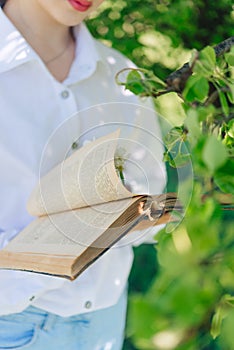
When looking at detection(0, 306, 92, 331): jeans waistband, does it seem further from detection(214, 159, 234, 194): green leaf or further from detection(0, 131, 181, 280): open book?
detection(214, 159, 234, 194): green leaf

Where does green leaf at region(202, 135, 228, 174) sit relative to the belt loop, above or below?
above

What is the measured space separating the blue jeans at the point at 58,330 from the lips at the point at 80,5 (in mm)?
596

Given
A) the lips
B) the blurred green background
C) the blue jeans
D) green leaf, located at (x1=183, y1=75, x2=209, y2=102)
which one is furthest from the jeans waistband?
the blurred green background

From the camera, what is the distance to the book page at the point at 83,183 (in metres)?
0.82

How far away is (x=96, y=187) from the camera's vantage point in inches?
33.9

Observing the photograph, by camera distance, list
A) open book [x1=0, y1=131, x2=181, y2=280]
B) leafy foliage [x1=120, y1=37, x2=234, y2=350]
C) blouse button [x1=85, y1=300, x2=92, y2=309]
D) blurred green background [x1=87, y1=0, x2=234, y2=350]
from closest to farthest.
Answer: leafy foliage [x1=120, y1=37, x2=234, y2=350]
open book [x1=0, y1=131, x2=181, y2=280]
blouse button [x1=85, y1=300, x2=92, y2=309]
blurred green background [x1=87, y1=0, x2=234, y2=350]

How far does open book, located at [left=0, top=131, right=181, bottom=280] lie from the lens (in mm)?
812

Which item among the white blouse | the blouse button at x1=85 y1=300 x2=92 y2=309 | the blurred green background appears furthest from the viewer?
the blurred green background

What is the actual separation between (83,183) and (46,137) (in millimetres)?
476

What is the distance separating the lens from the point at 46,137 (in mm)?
1377

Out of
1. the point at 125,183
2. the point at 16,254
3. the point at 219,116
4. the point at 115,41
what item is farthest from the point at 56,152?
the point at 115,41

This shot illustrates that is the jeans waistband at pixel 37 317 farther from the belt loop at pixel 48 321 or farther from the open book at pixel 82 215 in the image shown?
the open book at pixel 82 215

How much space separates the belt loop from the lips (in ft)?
A: 2.00

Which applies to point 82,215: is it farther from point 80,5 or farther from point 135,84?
point 80,5
